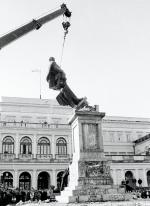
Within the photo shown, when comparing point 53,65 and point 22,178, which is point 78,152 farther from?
point 22,178

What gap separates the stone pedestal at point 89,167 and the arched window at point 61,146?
31.2 meters

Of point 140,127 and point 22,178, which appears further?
point 140,127

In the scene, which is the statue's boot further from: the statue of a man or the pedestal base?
the pedestal base

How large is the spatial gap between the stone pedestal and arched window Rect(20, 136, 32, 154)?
1200 inches

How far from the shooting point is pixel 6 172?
37.7 m

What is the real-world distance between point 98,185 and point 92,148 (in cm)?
134

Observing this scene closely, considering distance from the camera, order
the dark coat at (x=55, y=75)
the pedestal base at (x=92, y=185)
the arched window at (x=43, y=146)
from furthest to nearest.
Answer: the arched window at (x=43, y=146) < the dark coat at (x=55, y=75) < the pedestal base at (x=92, y=185)

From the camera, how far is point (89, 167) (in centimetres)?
994

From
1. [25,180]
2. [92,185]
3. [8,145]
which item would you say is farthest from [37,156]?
[92,185]

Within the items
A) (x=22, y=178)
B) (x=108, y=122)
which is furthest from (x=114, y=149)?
(x=22, y=178)

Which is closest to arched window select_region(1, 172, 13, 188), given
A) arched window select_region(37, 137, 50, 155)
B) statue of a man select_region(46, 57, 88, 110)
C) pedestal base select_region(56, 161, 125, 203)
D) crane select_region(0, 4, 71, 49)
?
arched window select_region(37, 137, 50, 155)

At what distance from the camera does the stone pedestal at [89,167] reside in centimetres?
914

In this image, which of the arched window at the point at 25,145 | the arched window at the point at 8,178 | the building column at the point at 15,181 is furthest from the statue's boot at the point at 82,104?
the arched window at the point at 25,145

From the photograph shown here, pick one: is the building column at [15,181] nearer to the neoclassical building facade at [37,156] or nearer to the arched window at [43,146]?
the neoclassical building facade at [37,156]
